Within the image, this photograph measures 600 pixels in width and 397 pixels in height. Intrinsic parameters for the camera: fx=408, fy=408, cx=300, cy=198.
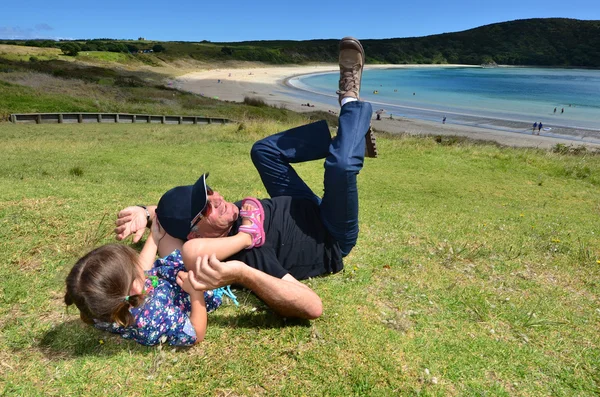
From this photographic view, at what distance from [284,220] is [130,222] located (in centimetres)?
170

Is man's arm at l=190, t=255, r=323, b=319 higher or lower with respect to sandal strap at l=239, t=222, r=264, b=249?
lower

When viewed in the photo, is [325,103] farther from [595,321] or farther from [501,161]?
[595,321]

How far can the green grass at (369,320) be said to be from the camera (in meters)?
3.29

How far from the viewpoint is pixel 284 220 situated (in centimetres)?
425

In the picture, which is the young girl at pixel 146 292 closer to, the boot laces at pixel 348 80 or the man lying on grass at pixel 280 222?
the man lying on grass at pixel 280 222

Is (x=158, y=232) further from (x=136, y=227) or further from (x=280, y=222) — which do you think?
(x=280, y=222)

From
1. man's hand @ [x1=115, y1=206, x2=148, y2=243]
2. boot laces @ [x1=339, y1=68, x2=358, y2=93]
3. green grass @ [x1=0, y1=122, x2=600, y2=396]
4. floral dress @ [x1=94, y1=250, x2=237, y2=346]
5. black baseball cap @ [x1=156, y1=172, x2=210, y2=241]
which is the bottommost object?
green grass @ [x1=0, y1=122, x2=600, y2=396]

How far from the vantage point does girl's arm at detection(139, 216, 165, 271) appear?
4.12 metres

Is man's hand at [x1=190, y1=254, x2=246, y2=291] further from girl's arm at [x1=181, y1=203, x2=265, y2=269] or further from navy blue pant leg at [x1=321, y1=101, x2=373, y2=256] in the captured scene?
navy blue pant leg at [x1=321, y1=101, x2=373, y2=256]

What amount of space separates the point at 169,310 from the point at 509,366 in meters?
3.01

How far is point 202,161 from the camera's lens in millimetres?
14703

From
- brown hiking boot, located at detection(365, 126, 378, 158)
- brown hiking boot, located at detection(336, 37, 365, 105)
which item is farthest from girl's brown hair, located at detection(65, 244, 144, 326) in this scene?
brown hiking boot, located at detection(365, 126, 378, 158)

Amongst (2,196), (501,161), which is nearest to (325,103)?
(501,161)

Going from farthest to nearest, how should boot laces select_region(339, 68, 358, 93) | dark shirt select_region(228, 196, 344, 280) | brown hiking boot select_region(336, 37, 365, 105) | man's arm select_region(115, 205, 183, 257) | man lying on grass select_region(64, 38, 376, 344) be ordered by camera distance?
brown hiking boot select_region(336, 37, 365, 105)
boot laces select_region(339, 68, 358, 93)
man's arm select_region(115, 205, 183, 257)
dark shirt select_region(228, 196, 344, 280)
man lying on grass select_region(64, 38, 376, 344)
